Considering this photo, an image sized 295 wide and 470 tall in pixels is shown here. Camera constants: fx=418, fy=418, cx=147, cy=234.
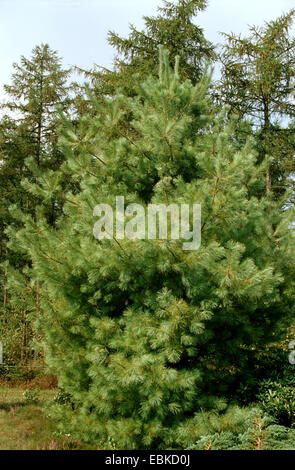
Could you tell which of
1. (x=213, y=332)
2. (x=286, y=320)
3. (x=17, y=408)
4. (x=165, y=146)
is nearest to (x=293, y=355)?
(x=286, y=320)

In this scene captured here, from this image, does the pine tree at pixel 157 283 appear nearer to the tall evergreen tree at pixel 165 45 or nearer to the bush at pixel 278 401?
the bush at pixel 278 401

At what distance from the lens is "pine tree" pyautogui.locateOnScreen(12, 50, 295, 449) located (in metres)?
4.68

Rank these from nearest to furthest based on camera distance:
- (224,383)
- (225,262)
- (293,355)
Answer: (225,262) → (224,383) → (293,355)

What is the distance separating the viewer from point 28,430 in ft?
19.9

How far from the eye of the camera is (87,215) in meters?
4.97

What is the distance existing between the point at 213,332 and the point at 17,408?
418 cm

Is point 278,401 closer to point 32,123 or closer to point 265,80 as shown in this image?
point 265,80

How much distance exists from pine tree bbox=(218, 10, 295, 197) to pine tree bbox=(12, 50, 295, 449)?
5.38 m

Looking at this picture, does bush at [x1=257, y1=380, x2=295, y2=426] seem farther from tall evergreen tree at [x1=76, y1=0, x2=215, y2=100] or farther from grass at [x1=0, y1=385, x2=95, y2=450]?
tall evergreen tree at [x1=76, y1=0, x2=215, y2=100]

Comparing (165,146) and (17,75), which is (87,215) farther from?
(17,75)

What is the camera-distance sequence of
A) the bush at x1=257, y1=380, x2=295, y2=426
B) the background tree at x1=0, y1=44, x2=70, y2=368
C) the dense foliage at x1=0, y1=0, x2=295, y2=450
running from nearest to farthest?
the dense foliage at x1=0, y1=0, x2=295, y2=450 < the bush at x1=257, y1=380, x2=295, y2=426 < the background tree at x1=0, y1=44, x2=70, y2=368

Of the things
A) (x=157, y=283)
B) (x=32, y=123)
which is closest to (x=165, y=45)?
(x=32, y=123)

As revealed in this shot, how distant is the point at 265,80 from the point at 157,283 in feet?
25.5

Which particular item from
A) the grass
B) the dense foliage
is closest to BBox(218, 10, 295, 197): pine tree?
the dense foliage
